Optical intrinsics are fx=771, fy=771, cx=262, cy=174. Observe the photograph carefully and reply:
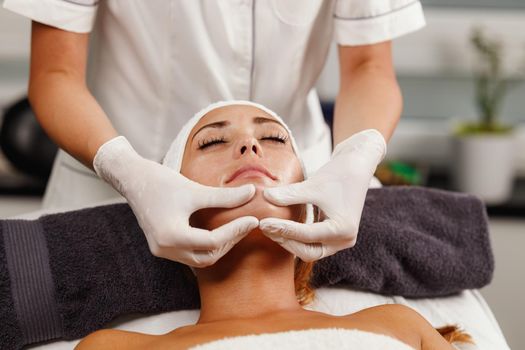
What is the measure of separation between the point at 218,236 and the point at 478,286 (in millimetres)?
685

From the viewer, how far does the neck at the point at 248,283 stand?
1270 mm

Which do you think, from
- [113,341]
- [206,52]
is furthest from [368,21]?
[113,341]

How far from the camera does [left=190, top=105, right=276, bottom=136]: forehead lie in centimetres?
137

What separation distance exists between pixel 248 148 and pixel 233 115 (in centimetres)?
11

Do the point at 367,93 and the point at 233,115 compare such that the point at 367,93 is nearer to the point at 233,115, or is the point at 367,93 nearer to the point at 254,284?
the point at 233,115

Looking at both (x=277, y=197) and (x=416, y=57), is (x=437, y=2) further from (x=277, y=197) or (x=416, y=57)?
(x=277, y=197)

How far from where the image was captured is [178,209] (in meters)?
1.16

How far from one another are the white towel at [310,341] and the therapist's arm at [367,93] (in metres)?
0.42

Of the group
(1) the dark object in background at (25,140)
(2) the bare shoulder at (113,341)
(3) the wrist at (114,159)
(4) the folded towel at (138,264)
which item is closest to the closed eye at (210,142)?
(3) the wrist at (114,159)

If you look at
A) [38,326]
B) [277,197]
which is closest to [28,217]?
[38,326]

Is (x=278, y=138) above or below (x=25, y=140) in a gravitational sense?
above

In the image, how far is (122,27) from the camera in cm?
156

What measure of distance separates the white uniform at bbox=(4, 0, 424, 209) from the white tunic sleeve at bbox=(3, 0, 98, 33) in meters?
0.04

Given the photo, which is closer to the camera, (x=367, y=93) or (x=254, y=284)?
(x=254, y=284)
